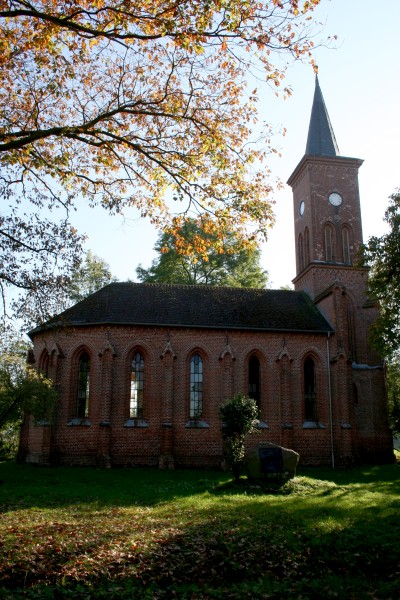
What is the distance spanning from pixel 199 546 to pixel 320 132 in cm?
3200

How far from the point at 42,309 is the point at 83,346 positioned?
53.2ft

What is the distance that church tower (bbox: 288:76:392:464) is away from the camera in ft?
92.9

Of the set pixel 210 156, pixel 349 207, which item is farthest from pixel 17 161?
pixel 349 207

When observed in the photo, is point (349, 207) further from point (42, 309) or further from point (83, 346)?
point (42, 309)

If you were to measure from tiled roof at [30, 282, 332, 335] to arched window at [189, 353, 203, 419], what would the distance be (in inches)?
78.9

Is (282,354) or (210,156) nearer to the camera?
(210,156)

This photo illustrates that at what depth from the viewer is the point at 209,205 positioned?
12.2 metres

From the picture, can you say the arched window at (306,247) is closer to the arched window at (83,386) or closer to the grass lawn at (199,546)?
the arched window at (83,386)

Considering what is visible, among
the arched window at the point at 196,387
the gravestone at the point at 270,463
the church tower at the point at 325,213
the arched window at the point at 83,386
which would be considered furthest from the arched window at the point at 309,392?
the arched window at the point at 83,386

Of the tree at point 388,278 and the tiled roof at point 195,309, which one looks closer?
the tree at point 388,278

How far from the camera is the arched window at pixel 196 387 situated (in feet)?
88.7

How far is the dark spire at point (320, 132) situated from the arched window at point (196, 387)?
16.7 m

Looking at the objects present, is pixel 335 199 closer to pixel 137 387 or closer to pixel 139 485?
pixel 137 387

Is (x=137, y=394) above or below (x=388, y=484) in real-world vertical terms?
above
